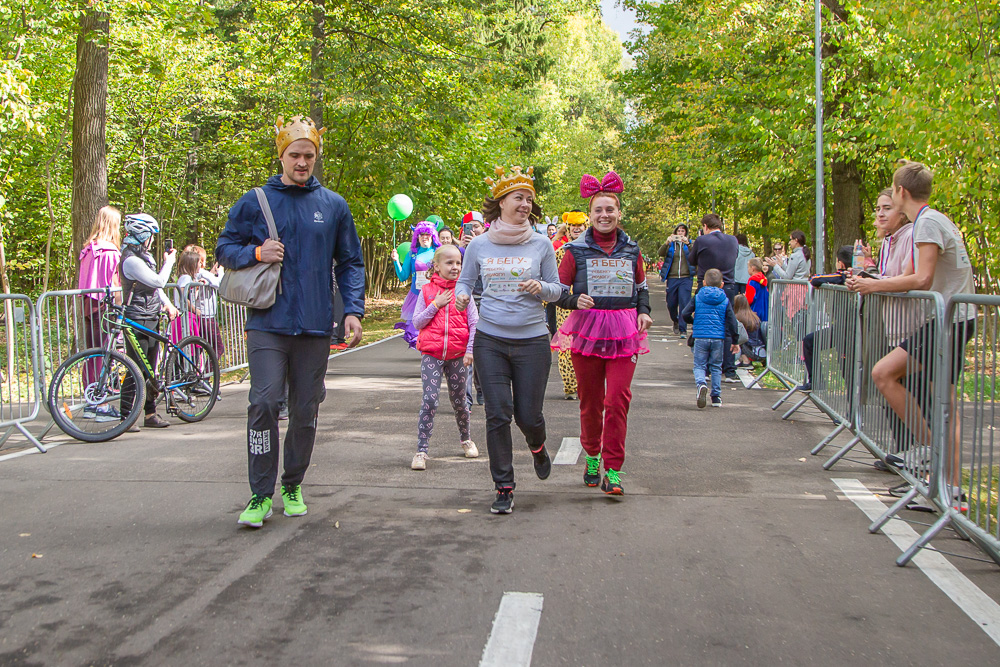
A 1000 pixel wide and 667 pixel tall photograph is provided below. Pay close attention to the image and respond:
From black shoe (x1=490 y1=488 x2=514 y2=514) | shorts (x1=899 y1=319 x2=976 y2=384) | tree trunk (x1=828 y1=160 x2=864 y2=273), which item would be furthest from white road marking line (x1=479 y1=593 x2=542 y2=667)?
tree trunk (x1=828 y1=160 x2=864 y2=273)

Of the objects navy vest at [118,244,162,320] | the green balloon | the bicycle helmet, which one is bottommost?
navy vest at [118,244,162,320]

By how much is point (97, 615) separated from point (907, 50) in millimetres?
16168

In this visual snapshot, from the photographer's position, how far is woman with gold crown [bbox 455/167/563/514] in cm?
595

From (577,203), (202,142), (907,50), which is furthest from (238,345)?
(577,203)

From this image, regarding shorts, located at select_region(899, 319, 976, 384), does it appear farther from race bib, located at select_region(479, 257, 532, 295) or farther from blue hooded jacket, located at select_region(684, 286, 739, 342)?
blue hooded jacket, located at select_region(684, 286, 739, 342)

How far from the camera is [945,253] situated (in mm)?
6020

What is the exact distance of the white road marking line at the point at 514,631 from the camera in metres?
3.74

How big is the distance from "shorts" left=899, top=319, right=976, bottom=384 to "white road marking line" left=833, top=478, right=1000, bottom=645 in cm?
86

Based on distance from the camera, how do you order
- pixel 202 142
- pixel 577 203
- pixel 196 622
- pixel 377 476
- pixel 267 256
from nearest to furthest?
pixel 196 622
pixel 267 256
pixel 377 476
pixel 202 142
pixel 577 203

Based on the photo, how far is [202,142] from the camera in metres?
30.9

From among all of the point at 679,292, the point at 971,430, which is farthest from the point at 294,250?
the point at 679,292

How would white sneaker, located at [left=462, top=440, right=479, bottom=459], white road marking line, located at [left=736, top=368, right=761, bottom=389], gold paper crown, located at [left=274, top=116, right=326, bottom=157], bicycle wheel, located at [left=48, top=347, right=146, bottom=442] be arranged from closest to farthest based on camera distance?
gold paper crown, located at [left=274, top=116, right=326, bottom=157], white sneaker, located at [left=462, top=440, right=479, bottom=459], bicycle wheel, located at [left=48, top=347, right=146, bottom=442], white road marking line, located at [left=736, top=368, right=761, bottom=389]

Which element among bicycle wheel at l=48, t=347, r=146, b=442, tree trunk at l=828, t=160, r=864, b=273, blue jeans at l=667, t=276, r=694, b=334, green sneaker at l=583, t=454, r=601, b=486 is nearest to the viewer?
green sneaker at l=583, t=454, r=601, b=486

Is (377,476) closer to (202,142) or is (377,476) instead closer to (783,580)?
(783,580)
